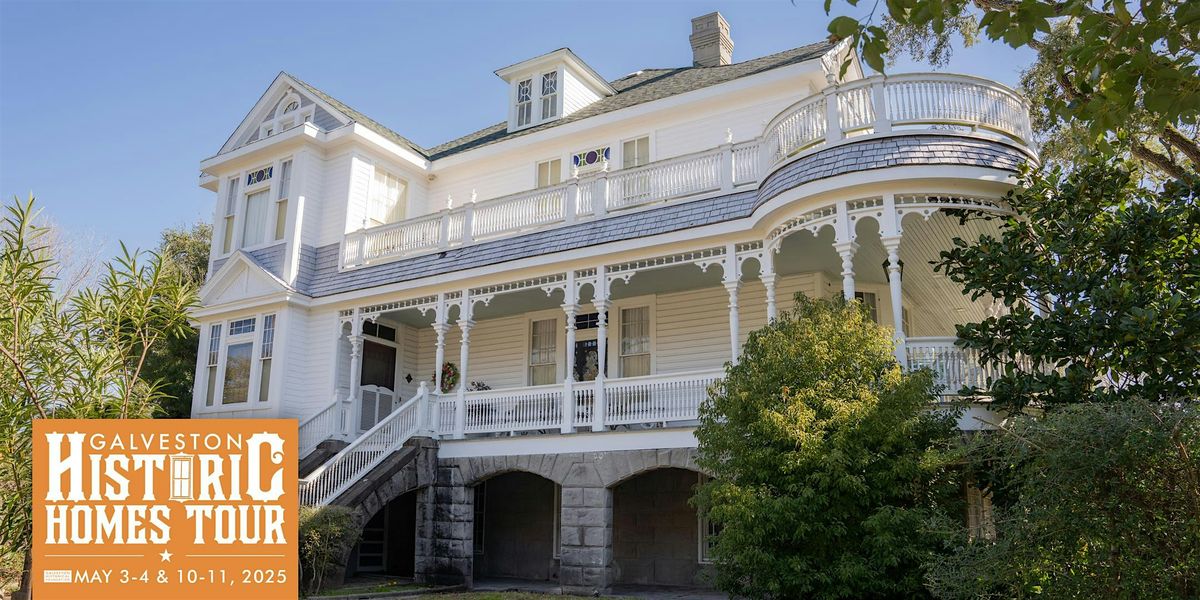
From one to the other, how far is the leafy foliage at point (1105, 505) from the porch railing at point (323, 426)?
42.2ft

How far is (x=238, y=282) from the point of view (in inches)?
769

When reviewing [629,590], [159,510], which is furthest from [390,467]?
[159,510]

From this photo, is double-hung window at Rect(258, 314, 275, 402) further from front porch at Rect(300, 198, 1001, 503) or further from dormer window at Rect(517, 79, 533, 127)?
dormer window at Rect(517, 79, 533, 127)

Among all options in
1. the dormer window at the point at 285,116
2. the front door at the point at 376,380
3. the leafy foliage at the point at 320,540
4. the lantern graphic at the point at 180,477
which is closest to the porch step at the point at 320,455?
the front door at the point at 376,380

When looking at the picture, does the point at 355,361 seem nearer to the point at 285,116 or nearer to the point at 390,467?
the point at 390,467

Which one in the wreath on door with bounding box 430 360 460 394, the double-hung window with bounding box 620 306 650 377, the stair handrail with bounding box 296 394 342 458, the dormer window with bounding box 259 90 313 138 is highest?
the dormer window with bounding box 259 90 313 138

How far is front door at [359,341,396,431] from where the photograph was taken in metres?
18.5

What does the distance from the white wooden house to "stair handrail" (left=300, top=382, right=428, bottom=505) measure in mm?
54

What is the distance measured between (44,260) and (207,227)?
27039 mm

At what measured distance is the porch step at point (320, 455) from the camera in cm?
1586

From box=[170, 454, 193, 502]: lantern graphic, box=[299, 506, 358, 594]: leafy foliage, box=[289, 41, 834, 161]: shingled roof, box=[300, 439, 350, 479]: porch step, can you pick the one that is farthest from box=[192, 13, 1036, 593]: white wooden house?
box=[170, 454, 193, 502]: lantern graphic

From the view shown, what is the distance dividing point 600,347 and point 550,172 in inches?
242

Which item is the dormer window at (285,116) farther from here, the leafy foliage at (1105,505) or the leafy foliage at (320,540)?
the leafy foliage at (1105,505)

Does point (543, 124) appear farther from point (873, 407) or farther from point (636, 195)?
point (873, 407)
